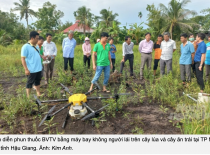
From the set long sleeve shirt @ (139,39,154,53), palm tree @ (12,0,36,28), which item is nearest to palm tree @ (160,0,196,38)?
long sleeve shirt @ (139,39,154,53)

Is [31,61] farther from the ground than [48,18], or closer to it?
closer to it

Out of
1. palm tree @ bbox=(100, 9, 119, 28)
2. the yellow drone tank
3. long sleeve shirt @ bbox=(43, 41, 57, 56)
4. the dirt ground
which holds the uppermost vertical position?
palm tree @ bbox=(100, 9, 119, 28)

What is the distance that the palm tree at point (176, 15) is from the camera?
66.0 feet

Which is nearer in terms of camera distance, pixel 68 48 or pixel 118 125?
pixel 118 125

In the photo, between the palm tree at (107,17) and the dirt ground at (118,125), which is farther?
the palm tree at (107,17)

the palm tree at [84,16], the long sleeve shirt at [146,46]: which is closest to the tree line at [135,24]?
the palm tree at [84,16]

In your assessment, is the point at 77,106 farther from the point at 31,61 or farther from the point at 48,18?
the point at 48,18

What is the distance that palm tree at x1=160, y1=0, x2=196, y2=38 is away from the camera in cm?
2012

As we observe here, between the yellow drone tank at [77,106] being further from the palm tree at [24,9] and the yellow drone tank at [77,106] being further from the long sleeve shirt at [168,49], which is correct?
the palm tree at [24,9]

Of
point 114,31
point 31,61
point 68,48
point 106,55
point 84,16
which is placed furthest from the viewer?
point 84,16

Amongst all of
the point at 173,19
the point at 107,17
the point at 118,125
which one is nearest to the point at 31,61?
the point at 118,125

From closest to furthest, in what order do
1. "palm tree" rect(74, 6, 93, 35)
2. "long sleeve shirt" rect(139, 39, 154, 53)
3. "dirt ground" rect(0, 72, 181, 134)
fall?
"dirt ground" rect(0, 72, 181, 134) → "long sleeve shirt" rect(139, 39, 154, 53) → "palm tree" rect(74, 6, 93, 35)

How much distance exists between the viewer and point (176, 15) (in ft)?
66.9

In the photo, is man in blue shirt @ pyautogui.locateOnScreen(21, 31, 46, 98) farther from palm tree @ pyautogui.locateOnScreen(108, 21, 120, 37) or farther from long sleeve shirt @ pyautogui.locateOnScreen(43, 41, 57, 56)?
palm tree @ pyautogui.locateOnScreen(108, 21, 120, 37)
